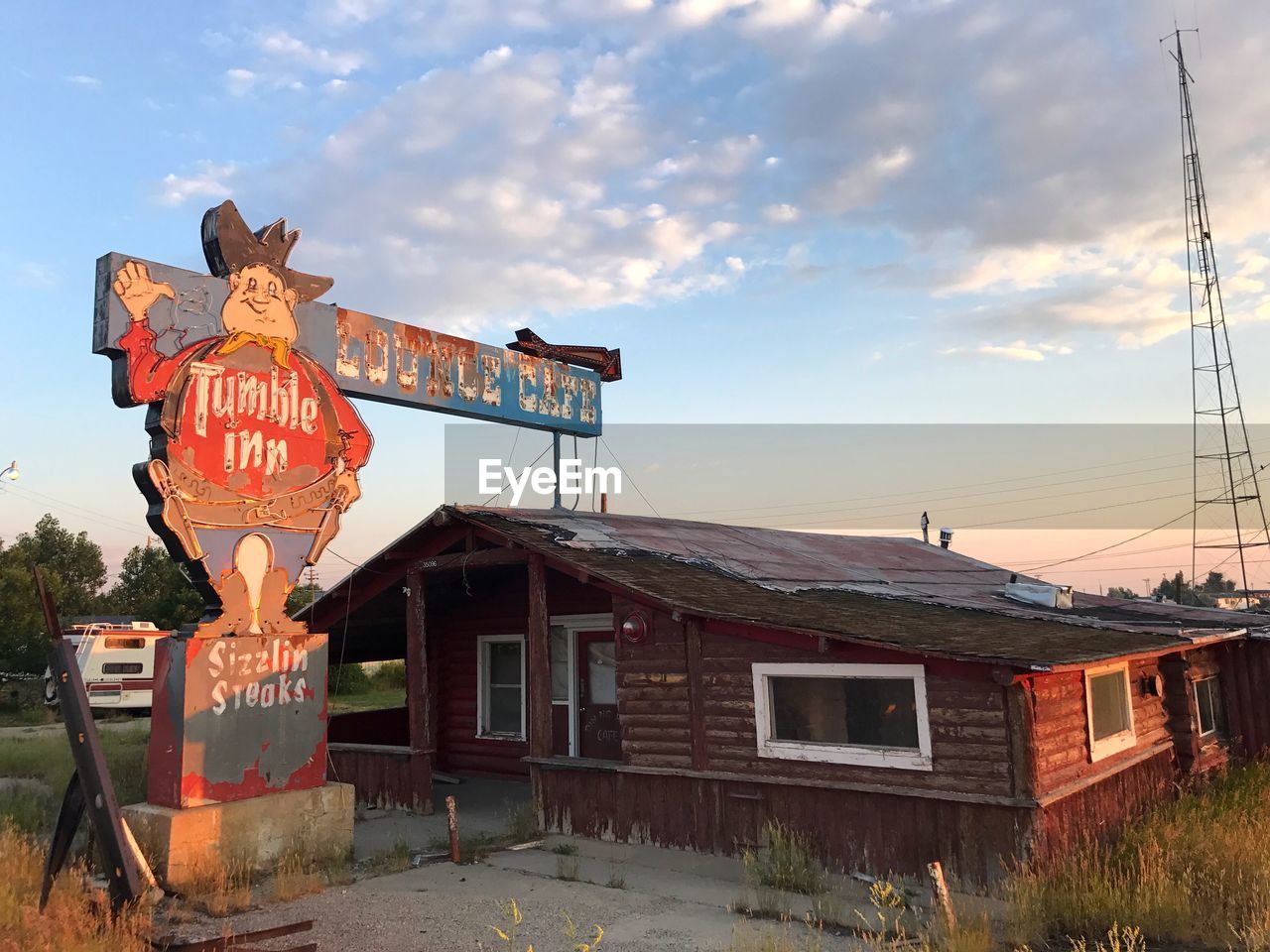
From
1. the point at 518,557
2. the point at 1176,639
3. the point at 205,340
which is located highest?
the point at 205,340

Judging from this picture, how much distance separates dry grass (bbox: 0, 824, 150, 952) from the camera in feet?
20.2

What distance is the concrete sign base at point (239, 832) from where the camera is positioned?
8.31 metres

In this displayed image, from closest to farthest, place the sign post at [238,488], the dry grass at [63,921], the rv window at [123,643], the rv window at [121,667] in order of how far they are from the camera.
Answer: the dry grass at [63,921]
the sign post at [238,488]
the rv window at [121,667]
the rv window at [123,643]

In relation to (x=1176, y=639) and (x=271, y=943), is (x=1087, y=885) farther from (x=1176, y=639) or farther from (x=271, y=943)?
(x=271, y=943)

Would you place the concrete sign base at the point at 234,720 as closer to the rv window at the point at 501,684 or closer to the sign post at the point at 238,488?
the sign post at the point at 238,488

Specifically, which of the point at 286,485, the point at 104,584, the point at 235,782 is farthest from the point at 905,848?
the point at 104,584

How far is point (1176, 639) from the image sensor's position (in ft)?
33.3

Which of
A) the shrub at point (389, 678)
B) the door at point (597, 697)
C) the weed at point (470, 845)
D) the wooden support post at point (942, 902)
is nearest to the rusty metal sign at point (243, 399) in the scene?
the weed at point (470, 845)

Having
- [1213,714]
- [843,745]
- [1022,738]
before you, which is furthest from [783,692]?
[1213,714]

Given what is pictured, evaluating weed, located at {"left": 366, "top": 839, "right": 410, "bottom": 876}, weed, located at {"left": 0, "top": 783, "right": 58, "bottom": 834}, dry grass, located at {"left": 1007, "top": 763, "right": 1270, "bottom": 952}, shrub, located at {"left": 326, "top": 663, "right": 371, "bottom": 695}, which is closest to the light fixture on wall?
weed, located at {"left": 366, "top": 839, "right": 410, "bottom": 876}

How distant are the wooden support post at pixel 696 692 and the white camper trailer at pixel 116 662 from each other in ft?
71.0

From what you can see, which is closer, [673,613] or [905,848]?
[905,848]

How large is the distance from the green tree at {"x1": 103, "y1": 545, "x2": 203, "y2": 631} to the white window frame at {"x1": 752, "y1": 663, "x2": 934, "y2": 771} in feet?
128

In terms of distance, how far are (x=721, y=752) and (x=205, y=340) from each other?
6.91 metres
